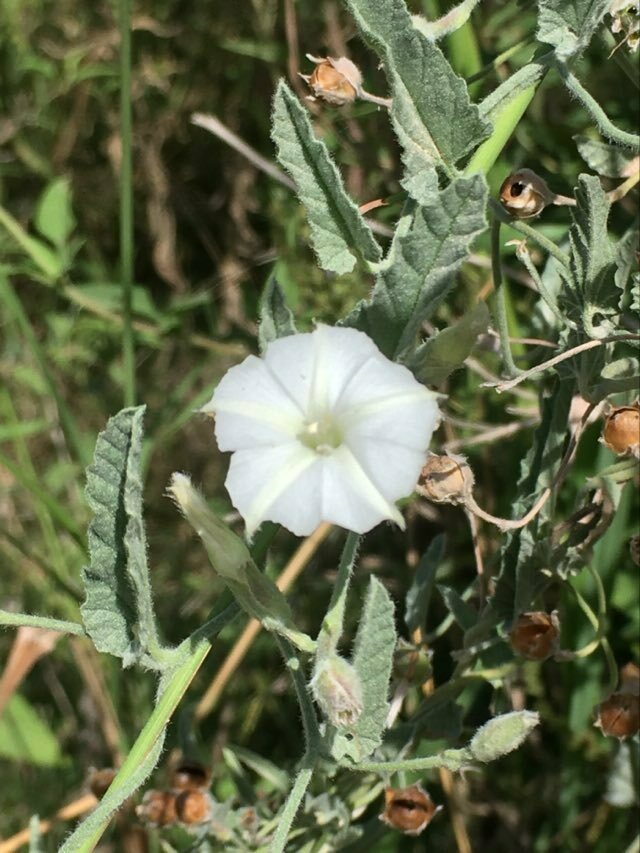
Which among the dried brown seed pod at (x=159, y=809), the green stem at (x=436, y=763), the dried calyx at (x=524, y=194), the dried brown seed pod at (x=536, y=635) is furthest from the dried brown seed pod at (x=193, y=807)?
the dried calyx at (x=524, y=194)

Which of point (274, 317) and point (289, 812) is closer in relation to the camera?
point (289, 812)

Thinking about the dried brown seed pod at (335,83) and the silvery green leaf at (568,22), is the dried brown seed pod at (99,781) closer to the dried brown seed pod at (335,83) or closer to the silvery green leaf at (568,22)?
the dried brown seed pod at (335,83)

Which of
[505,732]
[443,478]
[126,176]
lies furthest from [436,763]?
[126,176]

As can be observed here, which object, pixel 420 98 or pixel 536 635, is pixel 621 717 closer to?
pixel 536 635

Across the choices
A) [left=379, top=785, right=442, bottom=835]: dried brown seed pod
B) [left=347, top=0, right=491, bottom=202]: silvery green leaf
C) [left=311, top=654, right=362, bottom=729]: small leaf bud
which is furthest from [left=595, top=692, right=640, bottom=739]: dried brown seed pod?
[left=347, top=0, right=491, bottom=202]: silvery green leaf

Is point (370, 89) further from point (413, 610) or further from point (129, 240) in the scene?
point (413, 610)

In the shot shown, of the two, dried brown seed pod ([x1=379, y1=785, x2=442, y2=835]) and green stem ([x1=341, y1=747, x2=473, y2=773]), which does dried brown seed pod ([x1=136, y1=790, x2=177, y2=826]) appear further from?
green stem ([x1=341, y1=747, x2=473, y2=773])

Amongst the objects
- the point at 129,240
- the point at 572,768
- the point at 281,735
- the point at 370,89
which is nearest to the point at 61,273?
the point at 129,240
